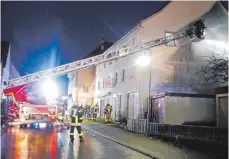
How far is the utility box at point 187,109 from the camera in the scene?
1864 cm

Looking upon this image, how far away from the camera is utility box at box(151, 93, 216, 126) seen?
1864cm

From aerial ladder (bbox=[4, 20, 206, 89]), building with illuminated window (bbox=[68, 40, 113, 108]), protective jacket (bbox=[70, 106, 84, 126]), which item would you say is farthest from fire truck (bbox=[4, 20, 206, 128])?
building with illuminated window (bbox=[68, 40, 113, 108])

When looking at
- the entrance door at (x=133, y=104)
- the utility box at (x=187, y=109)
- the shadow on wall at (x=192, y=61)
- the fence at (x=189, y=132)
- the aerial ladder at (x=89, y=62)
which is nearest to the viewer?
the fence at (x=189, y=132)

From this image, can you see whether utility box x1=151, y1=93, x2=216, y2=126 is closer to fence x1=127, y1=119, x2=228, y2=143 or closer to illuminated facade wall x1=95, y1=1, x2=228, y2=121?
fence x1=127, y1=119, x2=228, y2=143

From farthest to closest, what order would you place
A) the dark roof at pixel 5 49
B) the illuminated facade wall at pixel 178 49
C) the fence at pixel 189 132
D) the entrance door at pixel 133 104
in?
the dark roof at pixel 5 49 < the entrance door at pixel 133 104 < the illuminated facade wall at pixel 178 49 < the fence at pixel 189 132

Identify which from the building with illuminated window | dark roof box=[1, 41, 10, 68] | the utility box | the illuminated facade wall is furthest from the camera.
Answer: the building with illuminated window

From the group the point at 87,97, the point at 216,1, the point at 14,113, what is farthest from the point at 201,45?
the point at 87,97

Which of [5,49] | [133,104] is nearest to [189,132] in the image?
[133,104]

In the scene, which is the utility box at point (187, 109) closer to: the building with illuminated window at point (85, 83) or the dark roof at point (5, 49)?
the dark roof at point (5, 49)

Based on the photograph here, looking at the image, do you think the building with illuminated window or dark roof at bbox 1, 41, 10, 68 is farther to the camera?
the building with illuminated window

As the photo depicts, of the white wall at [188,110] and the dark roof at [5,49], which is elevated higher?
the dark roof at [5,49]

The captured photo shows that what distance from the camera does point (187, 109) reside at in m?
18.8

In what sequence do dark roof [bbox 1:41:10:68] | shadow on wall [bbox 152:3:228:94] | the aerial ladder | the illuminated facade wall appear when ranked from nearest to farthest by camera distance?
1. the aerial ladder
2. the illuminated facade wall
3. shadow on wall [bbox 152:3:228:94]
4. dark roof [bbox 1:41:10:68]

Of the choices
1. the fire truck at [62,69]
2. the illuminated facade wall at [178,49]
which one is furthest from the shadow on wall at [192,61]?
the fire truck at [62,69]
